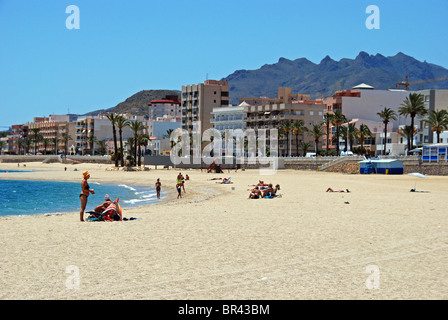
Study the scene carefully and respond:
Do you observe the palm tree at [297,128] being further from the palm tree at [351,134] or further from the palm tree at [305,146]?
the palm tree at [351,134]

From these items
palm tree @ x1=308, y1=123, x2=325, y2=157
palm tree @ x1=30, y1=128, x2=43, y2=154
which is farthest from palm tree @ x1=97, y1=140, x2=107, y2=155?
palm tree @ x1=308, y1=123, x2=325, y2=157

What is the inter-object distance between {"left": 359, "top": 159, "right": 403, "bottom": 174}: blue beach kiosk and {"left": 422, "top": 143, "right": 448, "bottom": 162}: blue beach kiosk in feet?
10.9

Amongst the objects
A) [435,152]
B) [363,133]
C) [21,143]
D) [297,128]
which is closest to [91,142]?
[21,143]

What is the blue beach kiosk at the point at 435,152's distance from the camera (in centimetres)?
5784

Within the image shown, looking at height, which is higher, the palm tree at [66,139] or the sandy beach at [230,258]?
the palm tree at [66,139]

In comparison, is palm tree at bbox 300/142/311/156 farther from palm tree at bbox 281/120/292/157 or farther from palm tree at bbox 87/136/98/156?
palm tree at bbox 87/136/98/156

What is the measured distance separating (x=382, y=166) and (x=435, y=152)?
6.99 meters

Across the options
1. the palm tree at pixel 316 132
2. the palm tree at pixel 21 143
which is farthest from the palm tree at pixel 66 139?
the palm tree at pixel 316 132

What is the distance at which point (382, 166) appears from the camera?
63.8 meters

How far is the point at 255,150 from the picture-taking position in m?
111

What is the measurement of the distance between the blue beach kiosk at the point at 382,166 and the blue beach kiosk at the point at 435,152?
131 inches
